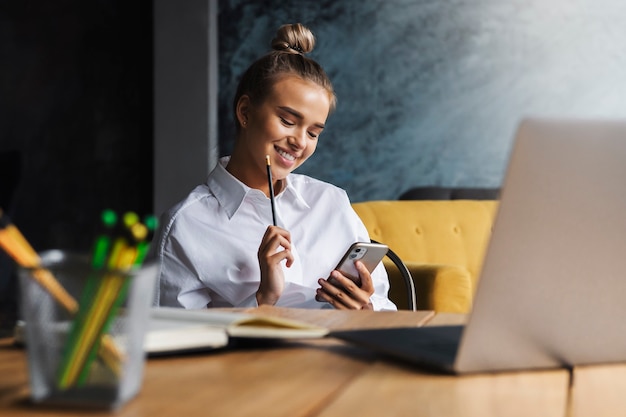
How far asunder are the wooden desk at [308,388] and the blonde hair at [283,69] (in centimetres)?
126

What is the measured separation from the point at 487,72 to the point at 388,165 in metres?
0.66

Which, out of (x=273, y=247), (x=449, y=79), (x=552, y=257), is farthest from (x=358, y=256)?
(x=449, y=79)

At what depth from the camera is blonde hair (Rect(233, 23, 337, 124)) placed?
6.96 feet

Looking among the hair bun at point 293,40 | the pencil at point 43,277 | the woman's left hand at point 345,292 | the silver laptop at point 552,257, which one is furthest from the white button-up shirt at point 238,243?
the pencil at point 43,277

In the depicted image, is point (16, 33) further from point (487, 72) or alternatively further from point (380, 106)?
point (487, 72)

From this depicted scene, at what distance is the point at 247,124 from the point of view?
84.4 inches

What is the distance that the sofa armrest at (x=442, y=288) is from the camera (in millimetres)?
2494

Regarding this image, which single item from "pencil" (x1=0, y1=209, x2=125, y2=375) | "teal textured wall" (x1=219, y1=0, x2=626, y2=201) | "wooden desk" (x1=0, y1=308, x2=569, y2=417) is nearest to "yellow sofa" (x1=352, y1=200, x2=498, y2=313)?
"teal textured wall" (x1=219, y1=0, x2=626, y2=201)

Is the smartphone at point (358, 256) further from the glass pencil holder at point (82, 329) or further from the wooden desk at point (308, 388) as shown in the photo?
the glass pencil holder at point (82, 329)

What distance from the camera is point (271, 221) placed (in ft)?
6.46

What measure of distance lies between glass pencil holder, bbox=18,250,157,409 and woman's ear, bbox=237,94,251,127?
1.54 m

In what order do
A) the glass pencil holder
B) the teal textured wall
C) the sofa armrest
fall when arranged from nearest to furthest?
the glass pencil holder, the sofa armrest, the teal textured wall

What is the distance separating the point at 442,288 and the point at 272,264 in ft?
2.91

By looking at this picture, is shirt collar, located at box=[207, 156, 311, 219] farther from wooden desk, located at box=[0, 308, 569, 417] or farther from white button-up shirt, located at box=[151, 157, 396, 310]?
Result: wooden desk, located at box=[0, 308, 569, 417]
